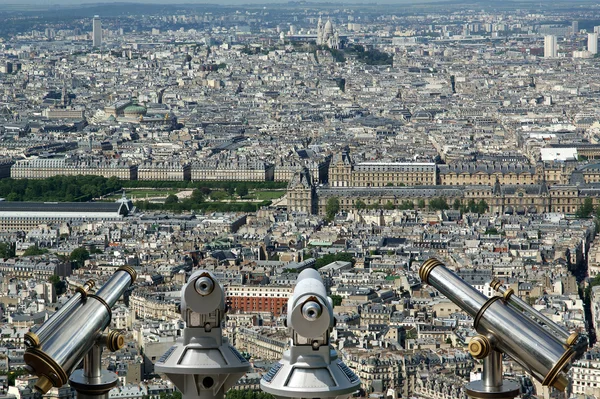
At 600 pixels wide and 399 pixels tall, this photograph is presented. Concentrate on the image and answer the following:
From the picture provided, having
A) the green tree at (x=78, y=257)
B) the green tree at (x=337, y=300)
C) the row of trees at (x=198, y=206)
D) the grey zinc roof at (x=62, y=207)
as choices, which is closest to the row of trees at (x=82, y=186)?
the row of trees at (x=198, y=206)

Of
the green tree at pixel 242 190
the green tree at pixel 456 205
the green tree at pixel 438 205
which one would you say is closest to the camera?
the green tree at pixel 438 205

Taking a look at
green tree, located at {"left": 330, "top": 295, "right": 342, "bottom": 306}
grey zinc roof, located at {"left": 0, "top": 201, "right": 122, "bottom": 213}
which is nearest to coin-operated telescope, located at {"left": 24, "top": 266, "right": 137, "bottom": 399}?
green tree, located at {"left": 330, "top": 295, "right": 342, "bottom": 306}

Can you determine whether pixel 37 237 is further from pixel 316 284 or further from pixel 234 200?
pixel 316 284

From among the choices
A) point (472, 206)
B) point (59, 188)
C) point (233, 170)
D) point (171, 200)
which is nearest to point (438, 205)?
point (472, 206)

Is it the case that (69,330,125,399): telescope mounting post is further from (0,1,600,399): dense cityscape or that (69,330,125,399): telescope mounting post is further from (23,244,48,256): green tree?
(23,244,48,256): green tree

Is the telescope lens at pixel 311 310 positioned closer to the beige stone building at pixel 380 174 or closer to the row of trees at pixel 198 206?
the row of trees at pixel 198 206

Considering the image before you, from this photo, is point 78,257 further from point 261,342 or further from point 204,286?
point 204,286

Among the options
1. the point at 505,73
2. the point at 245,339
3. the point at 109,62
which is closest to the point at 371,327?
the point at 245,339
